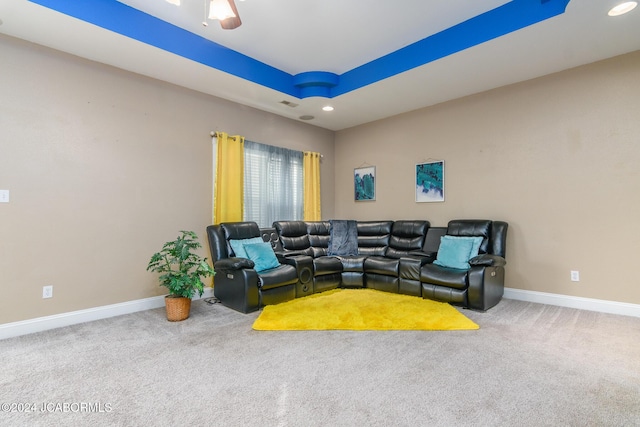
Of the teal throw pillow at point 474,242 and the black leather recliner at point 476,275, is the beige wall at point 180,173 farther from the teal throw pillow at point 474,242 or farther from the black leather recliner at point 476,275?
the teal throw pillow at point 474,242

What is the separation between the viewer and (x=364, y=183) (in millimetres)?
5703

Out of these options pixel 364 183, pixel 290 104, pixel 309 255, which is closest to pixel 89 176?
pixel 290 104

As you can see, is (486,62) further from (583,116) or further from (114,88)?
(114,88)

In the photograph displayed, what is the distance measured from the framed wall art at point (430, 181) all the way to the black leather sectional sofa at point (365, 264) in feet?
1.51

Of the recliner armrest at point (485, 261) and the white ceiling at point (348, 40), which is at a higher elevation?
the white ceiling at point (348, 40)

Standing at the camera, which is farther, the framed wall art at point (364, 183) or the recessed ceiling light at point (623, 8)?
the framed wall art at point (364, 183)

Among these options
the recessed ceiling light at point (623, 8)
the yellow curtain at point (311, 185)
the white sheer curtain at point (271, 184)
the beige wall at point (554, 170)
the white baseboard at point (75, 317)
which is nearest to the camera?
the recessed ceiling light at point (623, 8)

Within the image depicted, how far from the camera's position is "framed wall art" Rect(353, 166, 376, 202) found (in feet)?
18.3

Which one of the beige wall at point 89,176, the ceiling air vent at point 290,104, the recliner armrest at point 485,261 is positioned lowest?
the recliner armrest at point 485,261

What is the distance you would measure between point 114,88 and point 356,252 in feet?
→ 12.5

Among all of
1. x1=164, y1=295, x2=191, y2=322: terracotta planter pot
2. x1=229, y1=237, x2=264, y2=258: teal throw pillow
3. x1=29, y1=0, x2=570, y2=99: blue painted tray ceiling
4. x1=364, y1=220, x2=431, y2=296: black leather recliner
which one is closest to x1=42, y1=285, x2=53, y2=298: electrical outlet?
x1=164, y1=295, x2=191, y2=322: terracotta planter pot

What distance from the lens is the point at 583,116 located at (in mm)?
3557

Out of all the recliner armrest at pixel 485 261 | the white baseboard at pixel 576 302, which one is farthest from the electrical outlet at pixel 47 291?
the white baseboard at pixel 576 302

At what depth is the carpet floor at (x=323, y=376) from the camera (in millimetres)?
1698
